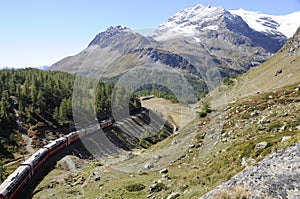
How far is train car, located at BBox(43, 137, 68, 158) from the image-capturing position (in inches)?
2281

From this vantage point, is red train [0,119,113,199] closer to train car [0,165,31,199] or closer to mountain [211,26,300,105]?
train car [0,165,31,199]

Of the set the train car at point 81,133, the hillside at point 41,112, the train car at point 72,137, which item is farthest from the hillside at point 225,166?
the hillside at point 41,112

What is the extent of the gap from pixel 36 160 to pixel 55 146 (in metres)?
10.4

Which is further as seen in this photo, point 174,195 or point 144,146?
point 144,146

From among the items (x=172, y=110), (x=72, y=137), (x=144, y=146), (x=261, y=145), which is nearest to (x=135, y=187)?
(x=261, y=145)

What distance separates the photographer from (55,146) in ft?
198

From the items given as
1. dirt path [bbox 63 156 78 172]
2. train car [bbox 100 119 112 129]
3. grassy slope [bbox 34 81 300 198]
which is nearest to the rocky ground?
grassy slope [bbox 34 81 300 198]

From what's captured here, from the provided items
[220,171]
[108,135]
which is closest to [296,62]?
[108,135]

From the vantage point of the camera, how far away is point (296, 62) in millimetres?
113750

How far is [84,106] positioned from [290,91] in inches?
2753

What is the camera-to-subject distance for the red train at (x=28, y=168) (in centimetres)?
3688

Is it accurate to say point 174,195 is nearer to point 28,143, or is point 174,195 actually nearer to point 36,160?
point 36,160

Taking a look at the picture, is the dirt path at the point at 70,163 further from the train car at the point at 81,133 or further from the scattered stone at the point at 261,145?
the scattered stone at the point at 261,145

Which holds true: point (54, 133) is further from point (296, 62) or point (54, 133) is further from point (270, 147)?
point (296, 62)
